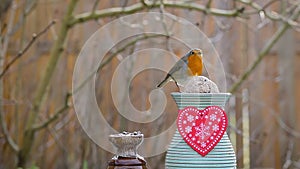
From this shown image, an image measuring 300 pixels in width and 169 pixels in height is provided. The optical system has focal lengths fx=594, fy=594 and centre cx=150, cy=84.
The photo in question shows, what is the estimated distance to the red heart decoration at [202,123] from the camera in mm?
1339

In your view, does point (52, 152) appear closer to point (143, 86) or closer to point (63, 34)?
point (143, 86)

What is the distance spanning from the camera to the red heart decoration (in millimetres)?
1339

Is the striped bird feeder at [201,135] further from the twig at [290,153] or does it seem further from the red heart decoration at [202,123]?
the twig at [290,153]

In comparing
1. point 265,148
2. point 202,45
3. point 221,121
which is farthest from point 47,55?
point 221,121

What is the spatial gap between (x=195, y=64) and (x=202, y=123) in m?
0.17

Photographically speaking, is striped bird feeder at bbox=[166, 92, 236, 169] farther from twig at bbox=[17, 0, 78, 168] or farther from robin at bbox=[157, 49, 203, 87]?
twig at bbox=[17, 0, 78, 168]

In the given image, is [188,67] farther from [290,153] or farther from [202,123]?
[290,153]

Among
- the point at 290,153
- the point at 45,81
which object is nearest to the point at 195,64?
the point at 45,81

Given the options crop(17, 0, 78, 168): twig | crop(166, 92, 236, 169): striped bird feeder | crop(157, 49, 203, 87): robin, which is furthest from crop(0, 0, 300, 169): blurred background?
crop(166, 92, 236, 169): striped bird feeder

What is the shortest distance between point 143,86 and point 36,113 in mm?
696

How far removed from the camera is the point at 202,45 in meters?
2.95

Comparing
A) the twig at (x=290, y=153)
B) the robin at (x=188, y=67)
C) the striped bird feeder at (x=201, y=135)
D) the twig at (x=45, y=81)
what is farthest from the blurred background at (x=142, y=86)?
the striped bird feeder at (x=201, y=135)

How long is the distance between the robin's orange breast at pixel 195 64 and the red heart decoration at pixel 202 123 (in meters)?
0.14

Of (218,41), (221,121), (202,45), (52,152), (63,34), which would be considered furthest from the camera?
(52,152)
